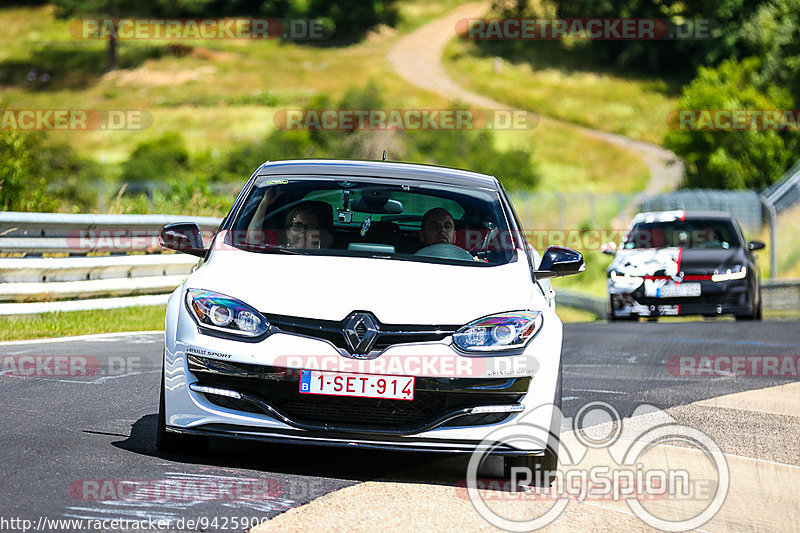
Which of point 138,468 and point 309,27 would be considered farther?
point 309,27

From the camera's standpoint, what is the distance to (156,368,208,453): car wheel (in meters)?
6.03

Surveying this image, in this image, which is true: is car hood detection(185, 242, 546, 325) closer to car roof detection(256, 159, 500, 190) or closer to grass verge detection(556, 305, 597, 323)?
car roof detection(256, 159, 500, 190)

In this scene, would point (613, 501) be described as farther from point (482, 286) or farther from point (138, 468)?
point (138, 468)

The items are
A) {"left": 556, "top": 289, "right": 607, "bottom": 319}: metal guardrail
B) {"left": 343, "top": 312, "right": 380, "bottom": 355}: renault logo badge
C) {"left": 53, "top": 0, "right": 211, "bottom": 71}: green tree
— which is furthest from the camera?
{"left": 53, "top": 0, "right": 211, "bottom": 71}: green tree

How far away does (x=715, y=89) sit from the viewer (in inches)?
2077

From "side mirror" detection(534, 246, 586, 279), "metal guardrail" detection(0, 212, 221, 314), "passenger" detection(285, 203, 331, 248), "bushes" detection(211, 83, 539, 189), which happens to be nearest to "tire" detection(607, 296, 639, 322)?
"metal guardrail" detection(0, 212, 221, 314)

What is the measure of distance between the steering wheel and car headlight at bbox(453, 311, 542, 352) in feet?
2.74

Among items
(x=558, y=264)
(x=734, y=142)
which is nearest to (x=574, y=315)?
(x=558, y=264)

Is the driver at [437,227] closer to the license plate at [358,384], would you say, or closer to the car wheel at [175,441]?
the license plate at [358,384]

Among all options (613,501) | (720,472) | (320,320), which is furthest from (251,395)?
(720,472)

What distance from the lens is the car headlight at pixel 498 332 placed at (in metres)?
5.71

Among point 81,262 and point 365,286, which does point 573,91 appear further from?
point 365,286

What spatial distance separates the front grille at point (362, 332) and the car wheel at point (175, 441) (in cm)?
Result: 83

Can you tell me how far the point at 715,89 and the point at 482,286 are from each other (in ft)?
161
